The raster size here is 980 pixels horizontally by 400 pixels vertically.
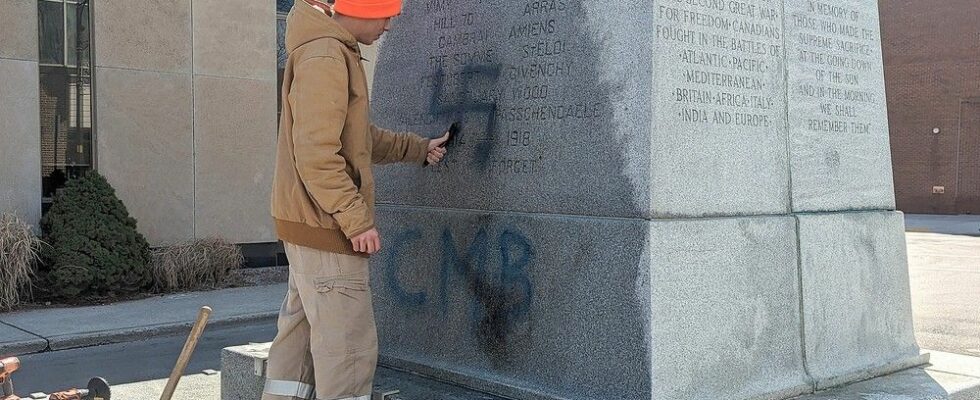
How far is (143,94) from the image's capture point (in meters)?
13.1

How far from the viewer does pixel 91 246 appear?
11.4 m

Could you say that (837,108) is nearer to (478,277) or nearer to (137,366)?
(478,277)

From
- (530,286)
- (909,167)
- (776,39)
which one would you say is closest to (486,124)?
(530,286)

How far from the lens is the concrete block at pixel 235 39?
45.0ft

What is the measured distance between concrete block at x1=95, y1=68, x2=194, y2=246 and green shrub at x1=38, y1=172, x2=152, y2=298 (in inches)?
27.0

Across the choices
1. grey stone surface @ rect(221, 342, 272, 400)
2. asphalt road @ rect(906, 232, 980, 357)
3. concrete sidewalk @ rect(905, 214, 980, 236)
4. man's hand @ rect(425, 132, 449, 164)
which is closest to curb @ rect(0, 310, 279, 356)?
grey stone surface @ rect(221, 342, 272, 400)

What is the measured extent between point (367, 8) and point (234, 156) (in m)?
10.9

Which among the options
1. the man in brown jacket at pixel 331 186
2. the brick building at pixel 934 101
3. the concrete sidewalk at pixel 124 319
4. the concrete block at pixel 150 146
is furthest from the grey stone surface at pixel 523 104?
the brick building at pixel 934 101

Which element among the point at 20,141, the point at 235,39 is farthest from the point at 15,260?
the point at 235,39

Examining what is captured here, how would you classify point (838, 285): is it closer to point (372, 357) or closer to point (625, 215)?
point (625, 215)

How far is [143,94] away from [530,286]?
1036 cm

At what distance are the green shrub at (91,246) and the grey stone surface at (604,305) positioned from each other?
7763 millimetres

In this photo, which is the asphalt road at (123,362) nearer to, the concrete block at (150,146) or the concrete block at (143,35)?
the concrete block at (150,146)

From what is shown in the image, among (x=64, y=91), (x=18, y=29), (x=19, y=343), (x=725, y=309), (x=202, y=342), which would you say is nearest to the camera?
(x=725, y=309)
